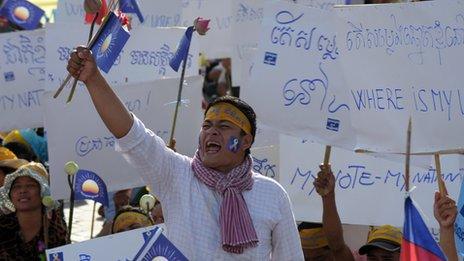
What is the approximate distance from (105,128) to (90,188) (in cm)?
64

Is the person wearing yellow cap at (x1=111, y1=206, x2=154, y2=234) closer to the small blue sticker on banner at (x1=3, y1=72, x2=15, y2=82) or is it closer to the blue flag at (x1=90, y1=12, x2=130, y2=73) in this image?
the blue flag at (x1=90, y1=12, x2=130, y2=73)

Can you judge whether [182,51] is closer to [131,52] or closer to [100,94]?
[131,52]

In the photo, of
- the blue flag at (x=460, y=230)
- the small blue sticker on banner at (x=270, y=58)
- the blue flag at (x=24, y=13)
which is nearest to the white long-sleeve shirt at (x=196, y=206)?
the blue flag at (x=460, y=230)

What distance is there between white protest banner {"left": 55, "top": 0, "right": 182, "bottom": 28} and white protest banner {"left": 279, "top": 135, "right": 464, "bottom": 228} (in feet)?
7.35

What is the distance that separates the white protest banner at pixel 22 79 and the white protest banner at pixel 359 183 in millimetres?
2134

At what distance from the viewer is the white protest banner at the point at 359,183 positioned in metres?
4.95

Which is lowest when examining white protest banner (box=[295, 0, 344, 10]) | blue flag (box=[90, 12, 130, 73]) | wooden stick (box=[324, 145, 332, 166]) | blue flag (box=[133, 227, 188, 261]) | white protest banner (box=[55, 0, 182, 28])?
blue flag (box=[133, 227, 188, 261])

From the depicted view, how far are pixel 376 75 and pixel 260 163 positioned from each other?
101 cm

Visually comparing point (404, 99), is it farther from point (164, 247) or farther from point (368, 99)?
point (164, 247)

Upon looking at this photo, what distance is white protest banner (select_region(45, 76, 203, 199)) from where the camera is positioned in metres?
5.32

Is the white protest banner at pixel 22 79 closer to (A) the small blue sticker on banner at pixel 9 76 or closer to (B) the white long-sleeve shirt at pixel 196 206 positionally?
(A) the small blue sticker on banner at pixel 9 76

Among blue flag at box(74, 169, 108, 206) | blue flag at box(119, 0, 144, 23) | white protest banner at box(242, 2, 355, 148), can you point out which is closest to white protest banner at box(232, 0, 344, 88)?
blue flag at box(119, 0, 144, 23)

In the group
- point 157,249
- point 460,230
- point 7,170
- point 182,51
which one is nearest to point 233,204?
point 157,249

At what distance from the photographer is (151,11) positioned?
711cm
